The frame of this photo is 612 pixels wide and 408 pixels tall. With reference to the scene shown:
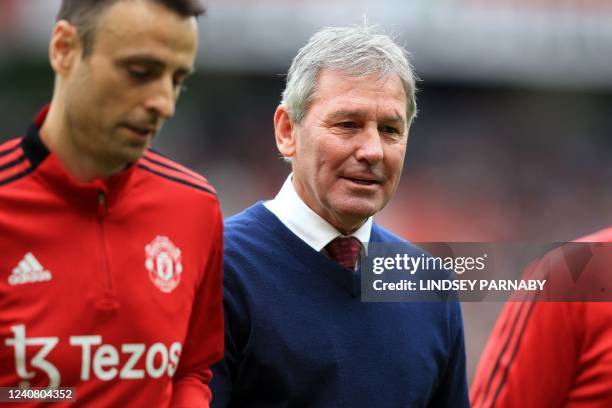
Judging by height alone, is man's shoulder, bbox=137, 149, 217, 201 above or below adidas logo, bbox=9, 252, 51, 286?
above

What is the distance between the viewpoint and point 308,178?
3.13m

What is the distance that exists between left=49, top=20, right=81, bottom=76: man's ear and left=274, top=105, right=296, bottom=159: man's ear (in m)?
1.05

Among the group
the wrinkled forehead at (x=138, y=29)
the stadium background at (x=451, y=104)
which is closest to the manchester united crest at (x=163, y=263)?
the wrinkled forehead at (x=138, y=29)

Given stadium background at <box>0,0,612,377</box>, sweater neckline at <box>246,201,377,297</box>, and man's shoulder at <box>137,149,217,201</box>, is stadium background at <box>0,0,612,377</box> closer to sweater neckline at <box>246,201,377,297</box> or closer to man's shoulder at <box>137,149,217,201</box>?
sweater neckline at <box>246,201,377,297</box>

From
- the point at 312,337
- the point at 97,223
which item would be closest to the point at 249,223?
the point at 312,337

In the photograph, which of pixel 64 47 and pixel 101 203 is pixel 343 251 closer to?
pixel 101 203

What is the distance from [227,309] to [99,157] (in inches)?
30.0

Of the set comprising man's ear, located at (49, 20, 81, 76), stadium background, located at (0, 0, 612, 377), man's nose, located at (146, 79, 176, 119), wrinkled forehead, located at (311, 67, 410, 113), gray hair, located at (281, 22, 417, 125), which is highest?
stadium background, located at (0, 0, 612, 377)

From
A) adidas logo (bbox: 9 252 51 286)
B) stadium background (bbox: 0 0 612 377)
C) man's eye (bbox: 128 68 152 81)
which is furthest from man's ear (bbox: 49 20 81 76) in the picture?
stadium background (bbox: 0 0 612 377)

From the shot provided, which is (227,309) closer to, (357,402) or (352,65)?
Answer: (357,402)

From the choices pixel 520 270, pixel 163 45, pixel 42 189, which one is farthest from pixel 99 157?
pixel 520 270

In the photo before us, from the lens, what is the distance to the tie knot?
10.3ft

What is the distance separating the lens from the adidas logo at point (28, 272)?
7.40 ft

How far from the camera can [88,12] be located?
2.24 m
